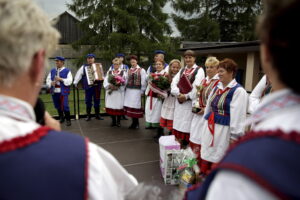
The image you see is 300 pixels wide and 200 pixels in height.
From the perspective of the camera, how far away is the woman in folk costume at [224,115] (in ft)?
9.98

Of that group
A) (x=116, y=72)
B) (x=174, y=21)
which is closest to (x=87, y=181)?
(x=116, y=72)

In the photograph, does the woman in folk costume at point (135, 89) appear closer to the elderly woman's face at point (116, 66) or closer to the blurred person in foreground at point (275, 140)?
the elderly woman's face at point (116, 66)

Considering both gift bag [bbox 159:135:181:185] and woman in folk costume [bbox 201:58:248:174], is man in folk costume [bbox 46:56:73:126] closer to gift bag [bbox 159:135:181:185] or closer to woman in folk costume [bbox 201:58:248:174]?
gift bag [bbox 159:135:181:185]

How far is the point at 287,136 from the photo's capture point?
0.61m

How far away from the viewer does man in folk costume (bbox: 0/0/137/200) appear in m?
0.72

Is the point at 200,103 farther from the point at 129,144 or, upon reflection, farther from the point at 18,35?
the point at 18,35

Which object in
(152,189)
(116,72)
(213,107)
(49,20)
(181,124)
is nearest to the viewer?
(49,20)

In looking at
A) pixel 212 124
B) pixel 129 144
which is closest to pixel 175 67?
pixel 129 144

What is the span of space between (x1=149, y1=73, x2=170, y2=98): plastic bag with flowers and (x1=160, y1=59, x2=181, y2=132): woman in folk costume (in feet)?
0.38

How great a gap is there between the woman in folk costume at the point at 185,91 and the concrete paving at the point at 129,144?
0.66 m

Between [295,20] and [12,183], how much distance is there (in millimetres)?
877

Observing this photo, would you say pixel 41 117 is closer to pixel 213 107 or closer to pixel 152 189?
pixel 152 189

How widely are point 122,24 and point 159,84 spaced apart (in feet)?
39.4

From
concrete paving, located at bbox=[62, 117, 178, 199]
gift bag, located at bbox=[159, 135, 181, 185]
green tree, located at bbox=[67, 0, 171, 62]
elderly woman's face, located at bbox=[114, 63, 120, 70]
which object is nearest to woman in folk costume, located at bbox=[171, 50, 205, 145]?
concrete paving, located at bbox=[62, 117, 178, 199]
